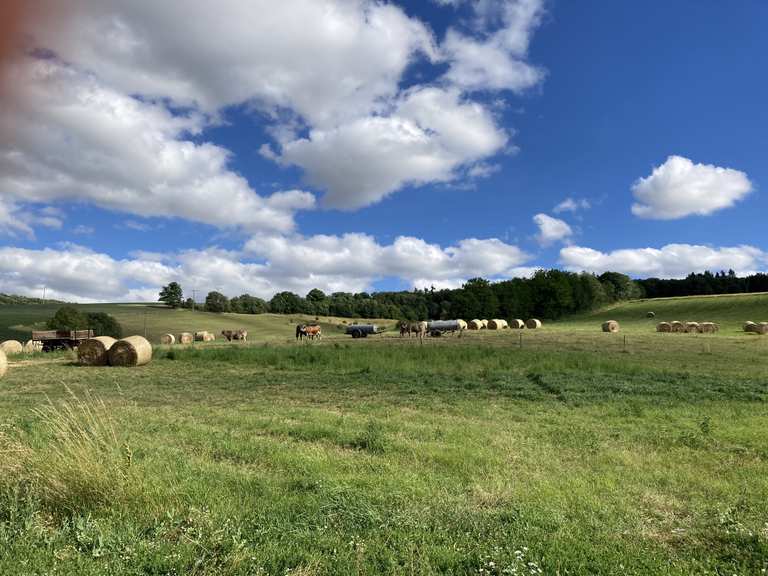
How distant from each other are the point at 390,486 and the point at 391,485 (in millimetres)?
41

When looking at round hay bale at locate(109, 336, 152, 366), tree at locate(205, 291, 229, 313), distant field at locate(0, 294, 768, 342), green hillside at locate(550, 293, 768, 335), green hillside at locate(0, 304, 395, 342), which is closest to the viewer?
round hay bale at locate(109, 336, 152, 366)

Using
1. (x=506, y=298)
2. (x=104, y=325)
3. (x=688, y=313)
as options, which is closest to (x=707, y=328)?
(x=688, y=313)

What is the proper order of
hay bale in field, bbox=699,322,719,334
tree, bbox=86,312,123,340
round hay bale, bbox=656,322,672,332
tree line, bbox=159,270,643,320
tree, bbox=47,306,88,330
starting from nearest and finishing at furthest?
hay bale in field, bbox=699,322,719,334 → round hay bale, bbox=656,322,672,332 → tree, bbox=47,306,88,330 → tree, bbox=86,312,123,340 → tree line, bbox=159,270,643,320

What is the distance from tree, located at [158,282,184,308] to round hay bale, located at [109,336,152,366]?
305ft

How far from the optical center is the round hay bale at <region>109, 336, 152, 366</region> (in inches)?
996

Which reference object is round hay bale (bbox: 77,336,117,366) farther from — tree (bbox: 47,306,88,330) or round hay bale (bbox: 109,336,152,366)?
tree (bbox: 47,306,88,330)

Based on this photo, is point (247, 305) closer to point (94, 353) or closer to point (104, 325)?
point (104, 325)

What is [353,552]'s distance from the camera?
14.2ft

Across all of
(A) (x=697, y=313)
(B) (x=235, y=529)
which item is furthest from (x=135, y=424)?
(A) (x=697, y=313)

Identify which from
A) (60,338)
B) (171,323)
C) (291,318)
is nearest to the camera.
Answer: (60,338)

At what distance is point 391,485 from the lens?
6164 mm

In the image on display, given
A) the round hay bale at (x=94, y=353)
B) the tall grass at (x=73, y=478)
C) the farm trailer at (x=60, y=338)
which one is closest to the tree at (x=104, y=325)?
the farm trailer at (x=60, y=338)

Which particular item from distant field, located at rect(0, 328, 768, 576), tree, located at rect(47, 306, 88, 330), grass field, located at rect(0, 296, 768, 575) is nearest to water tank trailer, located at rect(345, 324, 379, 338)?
tree, located at rect(47, 306, 88, 330)

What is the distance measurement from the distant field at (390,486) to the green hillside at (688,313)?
194 ft
